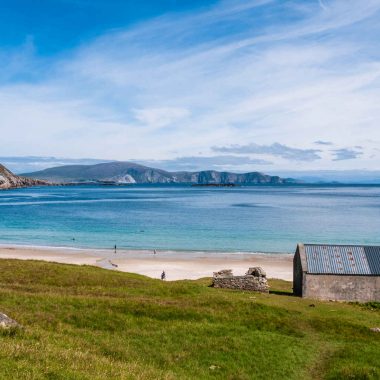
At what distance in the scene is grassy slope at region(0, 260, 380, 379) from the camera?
14.7 meters

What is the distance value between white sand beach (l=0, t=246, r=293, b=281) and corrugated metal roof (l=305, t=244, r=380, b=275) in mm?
16572

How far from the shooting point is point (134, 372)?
48.3 ft

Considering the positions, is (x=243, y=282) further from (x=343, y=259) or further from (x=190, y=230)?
(x=190, y=230)

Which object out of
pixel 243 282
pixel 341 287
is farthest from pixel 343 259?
pixel 243 282

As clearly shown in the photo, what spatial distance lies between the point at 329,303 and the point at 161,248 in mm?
47458

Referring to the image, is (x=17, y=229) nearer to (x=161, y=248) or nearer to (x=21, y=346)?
(x=161, y=248)

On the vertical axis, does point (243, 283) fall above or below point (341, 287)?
below

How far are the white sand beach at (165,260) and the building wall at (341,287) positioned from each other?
18017 millimetres

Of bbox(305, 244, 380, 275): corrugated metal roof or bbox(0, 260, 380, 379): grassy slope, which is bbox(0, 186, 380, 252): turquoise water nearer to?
bbox(305, 244, 380, 275): corrugated metal roof

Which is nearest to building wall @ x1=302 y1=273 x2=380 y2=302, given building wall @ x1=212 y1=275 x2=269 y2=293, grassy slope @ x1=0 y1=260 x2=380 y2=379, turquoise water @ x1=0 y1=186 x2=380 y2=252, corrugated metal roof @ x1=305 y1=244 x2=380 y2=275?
corrugated metal roof @ x1=305 y1=244 x2=380 y2=275

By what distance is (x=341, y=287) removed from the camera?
3400 cm

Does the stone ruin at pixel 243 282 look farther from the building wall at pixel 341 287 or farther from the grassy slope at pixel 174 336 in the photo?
the grassy slope at pixel 174 336

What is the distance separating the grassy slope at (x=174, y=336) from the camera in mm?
14703

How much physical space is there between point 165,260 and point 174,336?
44.6m
